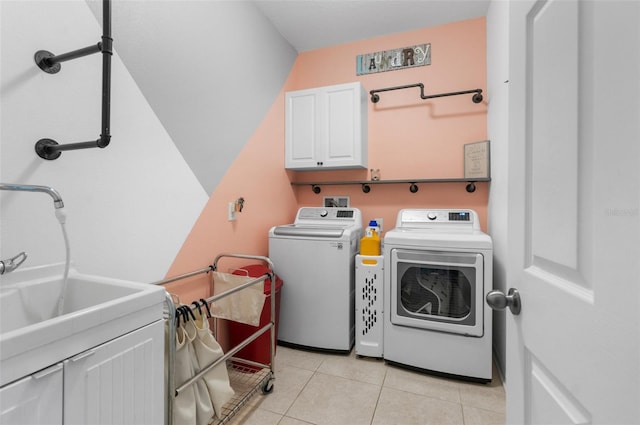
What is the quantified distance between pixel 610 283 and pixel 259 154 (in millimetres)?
2325

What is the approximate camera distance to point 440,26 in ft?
8.87

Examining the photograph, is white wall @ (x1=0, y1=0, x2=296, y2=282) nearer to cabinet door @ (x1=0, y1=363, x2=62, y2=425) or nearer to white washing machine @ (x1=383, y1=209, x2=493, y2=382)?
cabinet door @ (x1=0, y1=363, x2=62, y2=425)

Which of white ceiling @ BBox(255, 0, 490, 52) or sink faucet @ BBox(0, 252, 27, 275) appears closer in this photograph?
sink faucet @ BBox(0, 252, 27, 275)

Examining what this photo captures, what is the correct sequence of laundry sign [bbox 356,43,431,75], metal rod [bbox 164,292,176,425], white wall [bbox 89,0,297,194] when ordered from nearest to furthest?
1. metal rod [bbox 164,292,176,425]
2. white wall [bbox 89,0,297,194]
3. laundry sign [bbox 356,43,431,75]

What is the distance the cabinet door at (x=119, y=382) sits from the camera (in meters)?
0.74

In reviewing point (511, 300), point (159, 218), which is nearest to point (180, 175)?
point (159, 218)

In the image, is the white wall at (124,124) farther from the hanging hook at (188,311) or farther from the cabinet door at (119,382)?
the cabinet door at (119,382)

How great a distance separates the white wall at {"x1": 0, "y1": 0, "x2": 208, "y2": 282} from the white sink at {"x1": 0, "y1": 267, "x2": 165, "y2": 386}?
0.11 m

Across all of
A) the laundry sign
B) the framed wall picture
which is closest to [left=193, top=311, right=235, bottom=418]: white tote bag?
the framed wall picture

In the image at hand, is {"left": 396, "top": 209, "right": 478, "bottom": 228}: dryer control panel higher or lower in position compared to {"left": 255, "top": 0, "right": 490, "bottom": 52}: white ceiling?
lower

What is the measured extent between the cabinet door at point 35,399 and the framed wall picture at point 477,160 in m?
2.68

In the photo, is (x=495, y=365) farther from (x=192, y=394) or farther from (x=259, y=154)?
(x=259, y=154)

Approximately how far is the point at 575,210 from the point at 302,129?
2.48 meters

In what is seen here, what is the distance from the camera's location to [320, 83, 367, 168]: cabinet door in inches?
104
